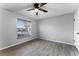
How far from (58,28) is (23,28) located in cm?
262

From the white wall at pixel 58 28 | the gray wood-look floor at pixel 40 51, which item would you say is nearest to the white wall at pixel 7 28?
the gray wood-look floor at pixel 40 51

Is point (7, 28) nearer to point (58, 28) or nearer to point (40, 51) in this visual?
point (40, 51)

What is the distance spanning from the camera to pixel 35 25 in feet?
23.0

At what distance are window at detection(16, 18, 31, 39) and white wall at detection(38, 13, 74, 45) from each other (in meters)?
1.44

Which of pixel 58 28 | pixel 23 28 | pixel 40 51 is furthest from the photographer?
pixel 58 28

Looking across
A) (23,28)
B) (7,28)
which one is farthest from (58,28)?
(7,28)

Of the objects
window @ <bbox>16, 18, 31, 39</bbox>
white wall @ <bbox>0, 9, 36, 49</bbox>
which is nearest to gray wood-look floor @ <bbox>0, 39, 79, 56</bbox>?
white wall @ <bbox>0, 9, 36, 49</bbox>

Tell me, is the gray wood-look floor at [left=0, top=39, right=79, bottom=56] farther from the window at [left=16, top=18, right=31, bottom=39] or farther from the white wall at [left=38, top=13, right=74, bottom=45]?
the white wall at [left=38, top=13, right=74, bottom=45]

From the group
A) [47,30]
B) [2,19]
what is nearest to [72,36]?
[47,30]

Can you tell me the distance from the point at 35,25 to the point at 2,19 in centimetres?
373

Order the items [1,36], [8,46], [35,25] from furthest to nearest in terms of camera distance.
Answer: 1. [35,25]
2. [8,46]
3. [1,36]

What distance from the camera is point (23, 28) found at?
535 cm

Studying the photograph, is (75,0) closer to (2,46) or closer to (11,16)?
(2,46)

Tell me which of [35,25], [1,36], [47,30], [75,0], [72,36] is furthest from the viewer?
[35,25]
